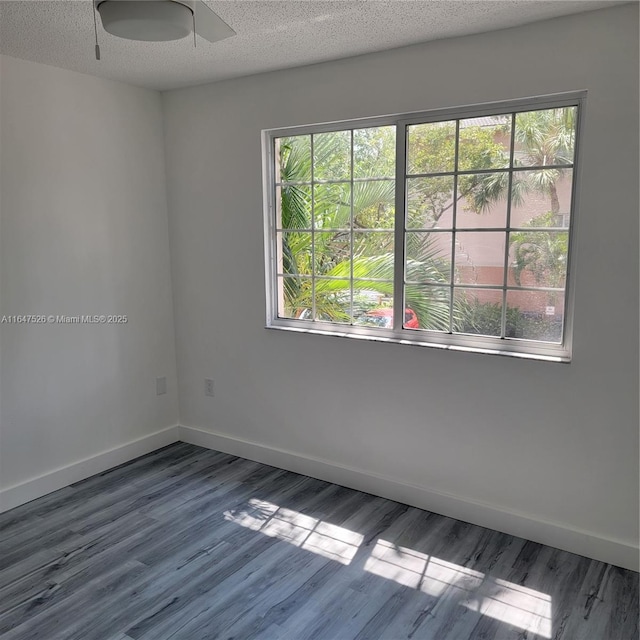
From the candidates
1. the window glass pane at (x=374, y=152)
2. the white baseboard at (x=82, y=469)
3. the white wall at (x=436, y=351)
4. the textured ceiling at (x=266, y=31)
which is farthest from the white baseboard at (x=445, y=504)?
the textured ceiling at (x=266, y=31)

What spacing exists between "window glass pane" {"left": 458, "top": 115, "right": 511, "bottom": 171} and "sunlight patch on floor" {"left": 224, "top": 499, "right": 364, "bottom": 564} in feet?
6.14

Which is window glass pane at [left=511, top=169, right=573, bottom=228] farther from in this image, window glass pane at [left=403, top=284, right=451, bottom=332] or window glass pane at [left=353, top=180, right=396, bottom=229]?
window glass pane at [left=353, top=180, right=396, bottom=229]

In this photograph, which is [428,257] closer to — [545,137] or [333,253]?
[333,253]

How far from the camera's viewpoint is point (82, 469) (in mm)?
3260

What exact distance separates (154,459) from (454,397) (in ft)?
6.56

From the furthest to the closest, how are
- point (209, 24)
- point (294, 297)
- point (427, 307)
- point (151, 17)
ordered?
point (294, 297) → point (427, 307) → point (209, 24) → point (151, 17)

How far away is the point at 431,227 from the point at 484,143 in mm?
462

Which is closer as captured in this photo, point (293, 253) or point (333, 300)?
point (333, 300)

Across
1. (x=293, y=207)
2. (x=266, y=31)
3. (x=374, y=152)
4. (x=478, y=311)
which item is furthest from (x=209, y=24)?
(x=478, y=311)

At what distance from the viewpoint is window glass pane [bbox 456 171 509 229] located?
101 inches

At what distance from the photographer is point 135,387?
141 inches

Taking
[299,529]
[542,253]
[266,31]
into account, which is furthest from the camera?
[299,529]

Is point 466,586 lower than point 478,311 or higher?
lower

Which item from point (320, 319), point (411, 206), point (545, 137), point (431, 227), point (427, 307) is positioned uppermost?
point (545, 137)
